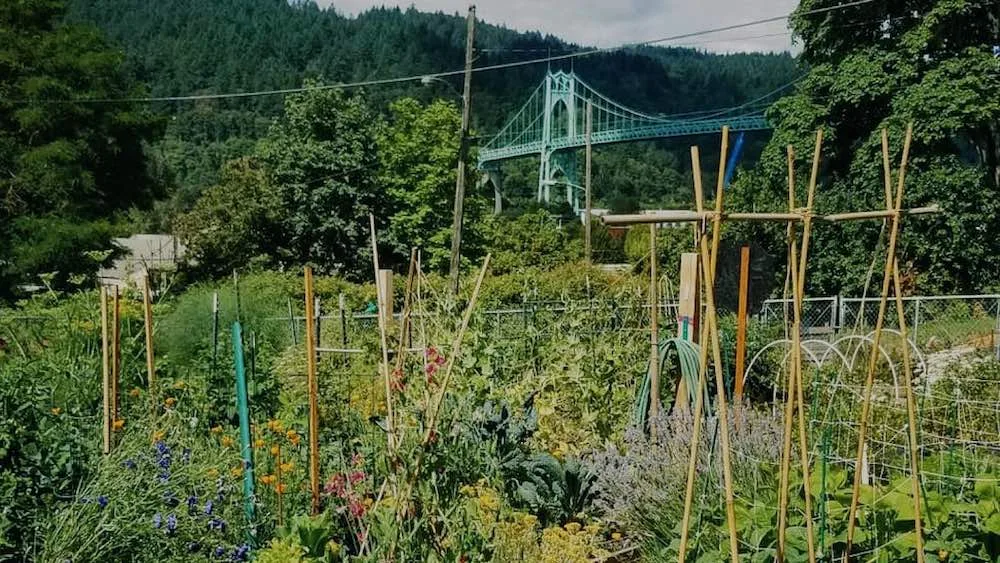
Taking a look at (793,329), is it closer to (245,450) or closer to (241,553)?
(241,553)

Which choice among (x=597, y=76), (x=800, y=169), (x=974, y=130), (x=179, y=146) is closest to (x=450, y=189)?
(x=800, y=169)

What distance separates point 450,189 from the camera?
1121 inches

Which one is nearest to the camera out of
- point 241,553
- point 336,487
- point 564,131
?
point 241,553

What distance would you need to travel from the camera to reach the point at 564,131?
64.3 m

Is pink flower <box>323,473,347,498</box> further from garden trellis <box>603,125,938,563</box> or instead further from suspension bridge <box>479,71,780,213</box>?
suspension bridge <box>479,71,780,213</box>

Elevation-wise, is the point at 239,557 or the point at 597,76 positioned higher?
the point at 597,76

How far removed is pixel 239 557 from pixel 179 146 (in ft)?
205

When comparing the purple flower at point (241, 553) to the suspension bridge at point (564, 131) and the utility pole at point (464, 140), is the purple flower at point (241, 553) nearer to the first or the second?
the utility pole at point (464, 140)

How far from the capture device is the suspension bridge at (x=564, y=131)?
50062 mm

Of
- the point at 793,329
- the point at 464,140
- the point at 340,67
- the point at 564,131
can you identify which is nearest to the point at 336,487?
the point at 793,329

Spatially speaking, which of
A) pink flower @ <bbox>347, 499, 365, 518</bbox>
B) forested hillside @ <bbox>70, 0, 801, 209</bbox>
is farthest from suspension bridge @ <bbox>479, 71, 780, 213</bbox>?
pink flower @ <bbox>347, 499, 365, 518</bbox>

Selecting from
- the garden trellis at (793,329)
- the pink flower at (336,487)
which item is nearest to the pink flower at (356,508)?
the pink flower at (336,487)

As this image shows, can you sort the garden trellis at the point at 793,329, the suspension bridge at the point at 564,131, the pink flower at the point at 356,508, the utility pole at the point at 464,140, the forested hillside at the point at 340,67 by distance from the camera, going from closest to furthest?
the garden trellis at the point at 793,329 → the pink flower at the point at 356,508 → the utility pole at the point at 464,140 → the suspension bridge at the point at 564,131 → the forested hillside at the point at 340,67

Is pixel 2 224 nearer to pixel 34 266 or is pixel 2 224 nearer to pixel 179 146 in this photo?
pixel 34 266
